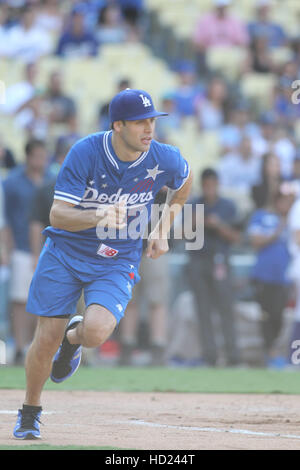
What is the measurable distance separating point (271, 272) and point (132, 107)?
5.89 m

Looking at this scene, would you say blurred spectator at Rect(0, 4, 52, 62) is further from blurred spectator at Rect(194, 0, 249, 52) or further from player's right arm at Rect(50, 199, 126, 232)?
player's right arm at Rect(50, 199, 126, 232)

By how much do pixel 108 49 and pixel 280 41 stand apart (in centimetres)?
334

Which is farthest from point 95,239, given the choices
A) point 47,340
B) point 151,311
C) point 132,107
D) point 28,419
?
point 151,311

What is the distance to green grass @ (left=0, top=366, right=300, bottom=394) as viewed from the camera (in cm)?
938

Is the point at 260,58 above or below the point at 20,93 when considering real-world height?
above

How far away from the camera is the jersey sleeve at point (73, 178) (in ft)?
20.2

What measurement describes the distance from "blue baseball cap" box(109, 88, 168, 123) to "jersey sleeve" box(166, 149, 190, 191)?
1.61ft

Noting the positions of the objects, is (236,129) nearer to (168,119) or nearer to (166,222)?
(168,119)

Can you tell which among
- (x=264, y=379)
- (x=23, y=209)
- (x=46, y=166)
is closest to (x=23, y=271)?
(x=23, y=209)

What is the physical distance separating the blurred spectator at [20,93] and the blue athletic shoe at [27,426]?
8312mm

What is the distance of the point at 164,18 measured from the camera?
18.2m

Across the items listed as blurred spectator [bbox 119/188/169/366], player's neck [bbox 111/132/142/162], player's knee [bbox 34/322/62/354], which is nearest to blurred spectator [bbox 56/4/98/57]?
blurred spectator [bbox 119/188/169/366]

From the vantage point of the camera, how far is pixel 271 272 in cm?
1179

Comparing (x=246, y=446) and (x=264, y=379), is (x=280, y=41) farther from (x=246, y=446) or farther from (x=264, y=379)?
(x=246, y=446)
